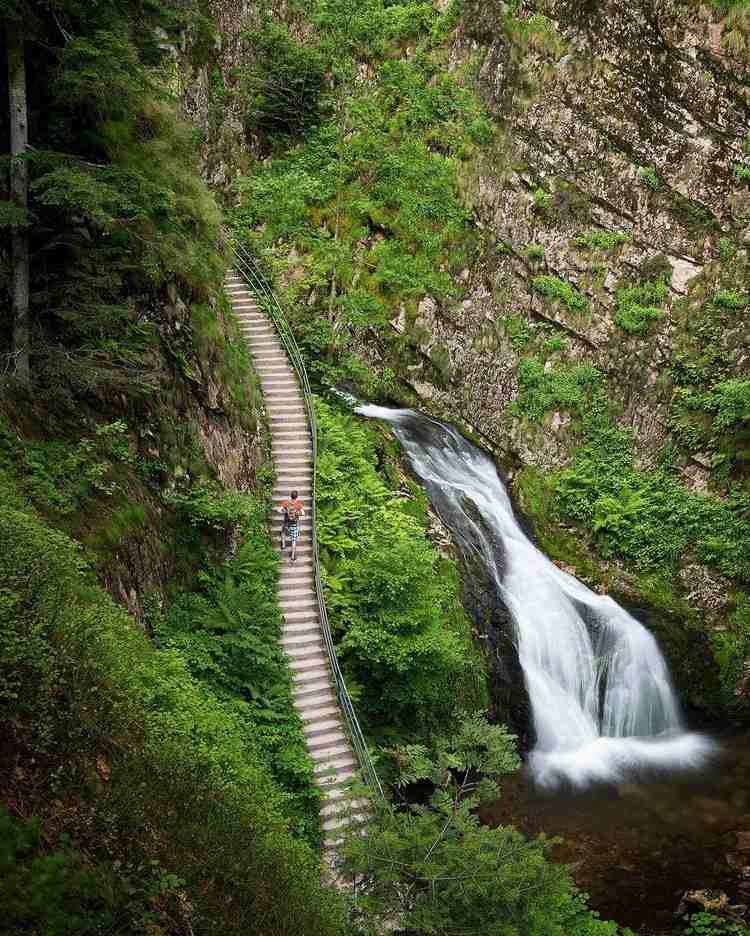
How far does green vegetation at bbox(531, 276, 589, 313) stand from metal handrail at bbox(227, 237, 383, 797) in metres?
8.28

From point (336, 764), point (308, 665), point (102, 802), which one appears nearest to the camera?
point (102, 802)

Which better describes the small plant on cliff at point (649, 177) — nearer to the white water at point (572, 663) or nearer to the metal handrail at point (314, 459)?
the white water at point (572, 663)

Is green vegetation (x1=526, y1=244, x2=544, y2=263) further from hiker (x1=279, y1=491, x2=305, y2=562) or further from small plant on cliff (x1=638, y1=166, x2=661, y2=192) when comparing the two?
hiker (x1=279, y1=491, x2=305, y2=562)

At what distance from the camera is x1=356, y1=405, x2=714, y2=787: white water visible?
15578 millimetres

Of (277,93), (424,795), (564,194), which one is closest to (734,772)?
(424,795)

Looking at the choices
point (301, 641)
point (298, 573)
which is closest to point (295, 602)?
point (298, 573)

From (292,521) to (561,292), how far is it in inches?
508

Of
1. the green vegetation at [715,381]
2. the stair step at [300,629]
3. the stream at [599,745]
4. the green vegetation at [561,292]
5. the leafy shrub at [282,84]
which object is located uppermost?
the leafy shrub at [282,84]

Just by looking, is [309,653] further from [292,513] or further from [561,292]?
[561,292]

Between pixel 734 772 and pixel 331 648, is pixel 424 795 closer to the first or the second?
pixel 331 648

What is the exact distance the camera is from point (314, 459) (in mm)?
16344

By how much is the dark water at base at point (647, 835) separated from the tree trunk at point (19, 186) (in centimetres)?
1125

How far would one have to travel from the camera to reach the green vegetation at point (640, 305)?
2202cm

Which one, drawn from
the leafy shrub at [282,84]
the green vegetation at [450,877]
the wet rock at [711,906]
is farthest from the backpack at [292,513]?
the leafy shrub at [282,84]
